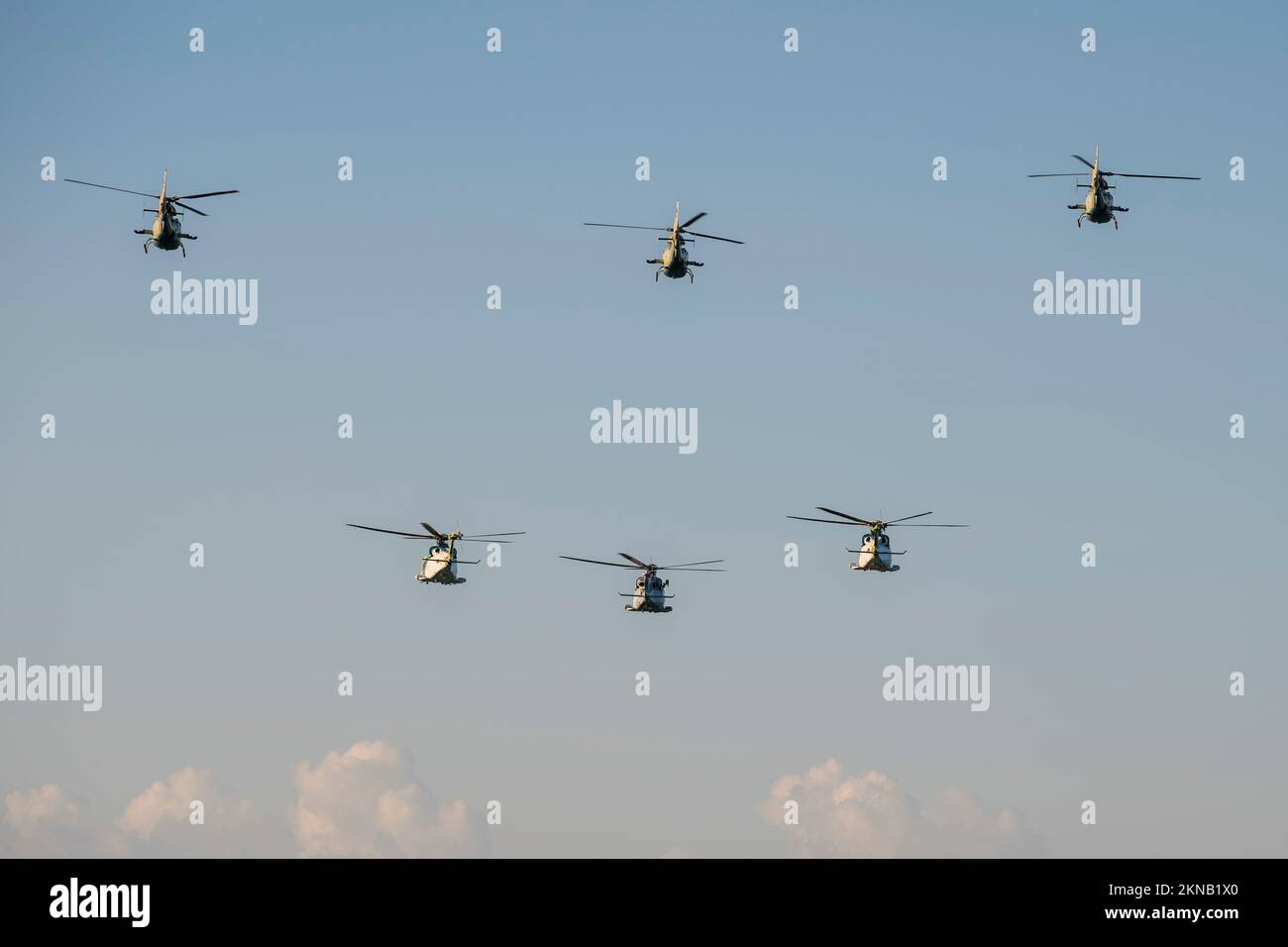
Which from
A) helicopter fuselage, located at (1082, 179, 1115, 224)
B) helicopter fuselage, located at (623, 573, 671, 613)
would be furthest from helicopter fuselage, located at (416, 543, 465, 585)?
helicopter fuselage, located at (1082, 179, 1115, 224)

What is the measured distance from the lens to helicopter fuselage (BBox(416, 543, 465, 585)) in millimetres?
163625

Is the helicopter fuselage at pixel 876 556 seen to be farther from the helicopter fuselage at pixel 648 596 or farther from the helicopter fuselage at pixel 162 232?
the helicopter fuselage at pixel 162 232

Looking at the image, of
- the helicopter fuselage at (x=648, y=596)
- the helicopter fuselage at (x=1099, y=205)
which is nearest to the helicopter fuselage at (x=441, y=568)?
the helicopter fuselage at (x=648, y=596)

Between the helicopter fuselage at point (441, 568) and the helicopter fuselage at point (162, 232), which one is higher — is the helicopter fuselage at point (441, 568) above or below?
below

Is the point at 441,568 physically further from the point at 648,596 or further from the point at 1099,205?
the point at 1099,205

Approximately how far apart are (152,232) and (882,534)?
46.5 m

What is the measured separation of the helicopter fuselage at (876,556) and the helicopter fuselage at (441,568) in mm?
23391

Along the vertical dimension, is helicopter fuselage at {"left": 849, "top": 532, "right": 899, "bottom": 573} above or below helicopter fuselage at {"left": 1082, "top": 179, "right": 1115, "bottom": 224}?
below

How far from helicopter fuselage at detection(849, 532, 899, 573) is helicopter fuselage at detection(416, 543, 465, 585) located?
76.7 ft

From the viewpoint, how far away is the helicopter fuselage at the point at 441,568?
163625mm

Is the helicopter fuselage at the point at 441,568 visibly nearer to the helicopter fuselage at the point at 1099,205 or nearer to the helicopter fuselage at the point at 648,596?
the helicopter fuselage at the point at 648,596

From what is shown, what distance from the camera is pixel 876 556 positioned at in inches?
6447

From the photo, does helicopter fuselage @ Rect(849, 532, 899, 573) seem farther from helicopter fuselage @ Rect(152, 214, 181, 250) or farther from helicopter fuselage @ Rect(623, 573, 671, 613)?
helicopter fuselage @ Rect(152, 214, 181, 250)
